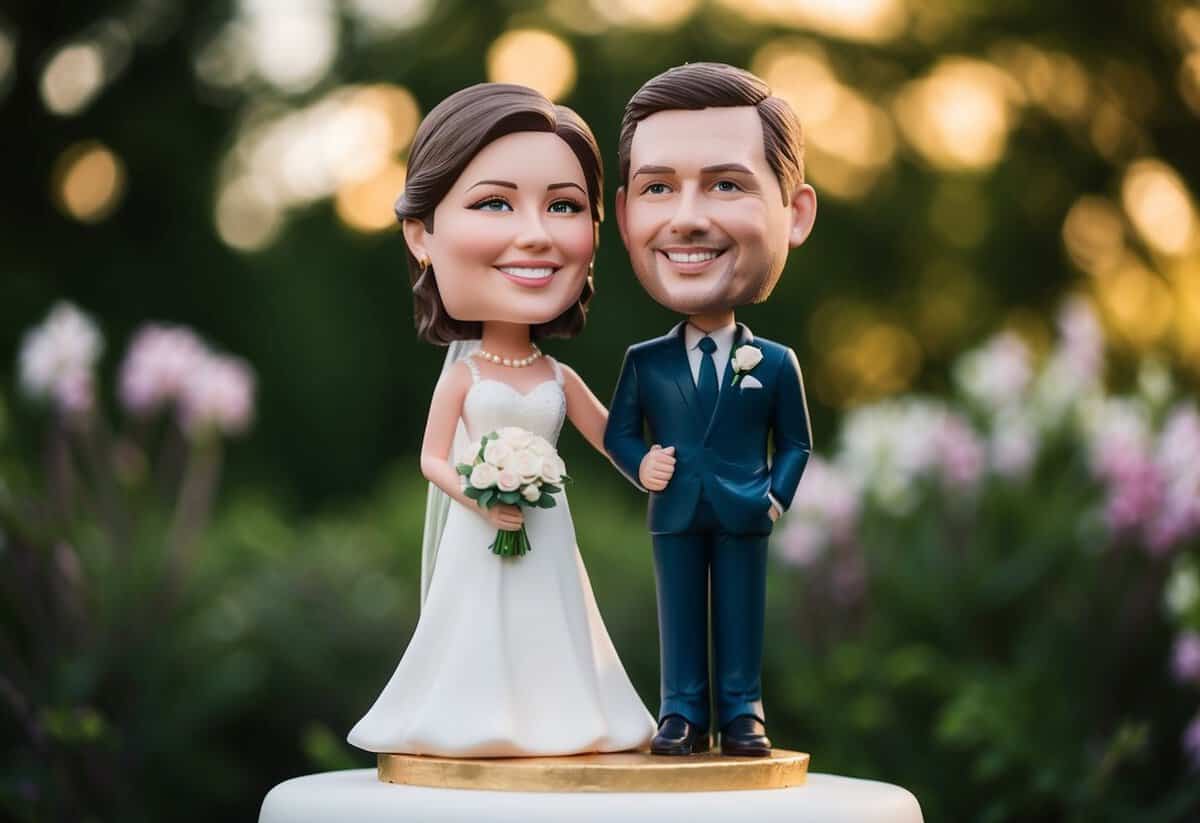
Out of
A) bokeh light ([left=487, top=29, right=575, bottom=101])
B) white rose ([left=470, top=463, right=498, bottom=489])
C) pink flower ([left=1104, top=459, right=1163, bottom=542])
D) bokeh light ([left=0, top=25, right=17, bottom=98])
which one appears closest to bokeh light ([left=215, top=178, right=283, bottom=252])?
bokeh light ([left=0, top=25, right=17, bottom=98])

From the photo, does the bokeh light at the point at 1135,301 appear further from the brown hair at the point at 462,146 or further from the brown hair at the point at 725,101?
the brown hair at the point at 462,146

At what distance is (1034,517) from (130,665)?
3350 millimetres

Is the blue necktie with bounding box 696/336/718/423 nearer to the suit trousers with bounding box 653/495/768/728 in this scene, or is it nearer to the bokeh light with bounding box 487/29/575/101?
the suit trousers with bounding box 653/495/768/728

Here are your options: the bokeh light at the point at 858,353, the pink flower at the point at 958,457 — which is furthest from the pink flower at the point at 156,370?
the bokeh light at the point at 858,353

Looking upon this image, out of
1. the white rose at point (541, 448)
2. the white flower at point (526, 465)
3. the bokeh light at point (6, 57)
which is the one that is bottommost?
the white flower at point (526, 465)

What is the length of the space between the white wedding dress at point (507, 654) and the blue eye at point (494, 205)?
29cm

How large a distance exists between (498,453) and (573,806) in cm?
64

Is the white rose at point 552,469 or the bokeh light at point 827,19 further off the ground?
the bokeh light at point 827,19

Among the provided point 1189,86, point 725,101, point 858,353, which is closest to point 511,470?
point 725,101

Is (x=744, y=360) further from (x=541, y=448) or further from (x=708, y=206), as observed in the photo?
(x=541, y=448)

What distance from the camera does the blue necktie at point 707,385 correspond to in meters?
2.83

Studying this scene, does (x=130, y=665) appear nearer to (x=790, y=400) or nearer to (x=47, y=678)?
(x=47, y=678)

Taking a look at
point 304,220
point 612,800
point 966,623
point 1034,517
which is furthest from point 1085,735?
point 304,220

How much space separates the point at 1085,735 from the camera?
5031 millimetres
